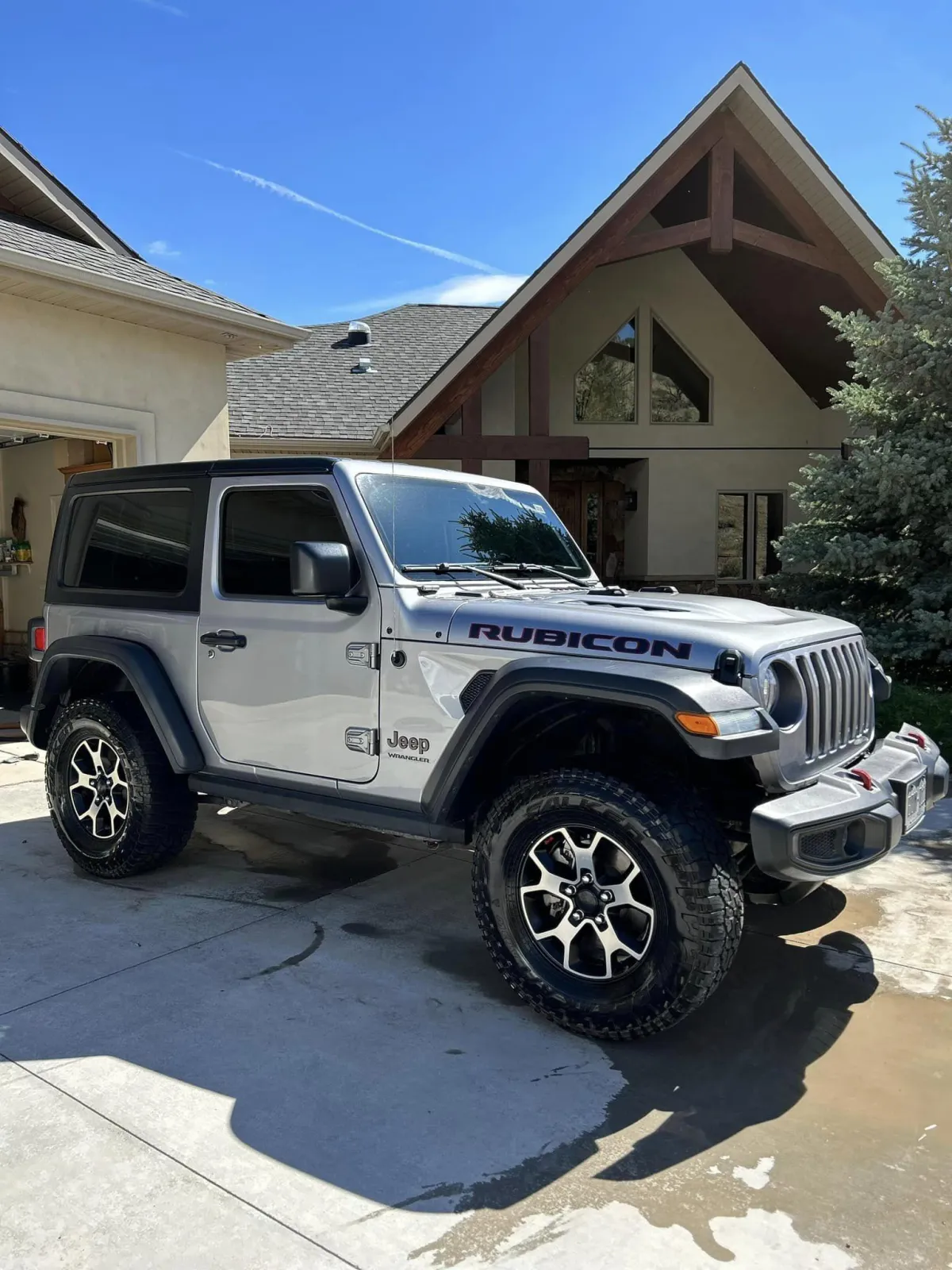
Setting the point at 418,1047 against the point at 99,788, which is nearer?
the point at 418,1047

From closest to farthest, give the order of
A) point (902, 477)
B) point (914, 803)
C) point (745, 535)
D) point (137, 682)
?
1. point (914, 803)
2. point (137, 682)
3. point (902, 477)
4. point (745, 535)

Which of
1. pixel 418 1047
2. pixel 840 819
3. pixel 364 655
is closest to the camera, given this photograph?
pixel 840 819

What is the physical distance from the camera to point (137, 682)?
455 centimetres

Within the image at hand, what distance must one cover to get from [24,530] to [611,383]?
8.76m

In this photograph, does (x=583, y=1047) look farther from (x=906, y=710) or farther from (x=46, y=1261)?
(x=906, y=710)

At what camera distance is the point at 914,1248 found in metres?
2.31

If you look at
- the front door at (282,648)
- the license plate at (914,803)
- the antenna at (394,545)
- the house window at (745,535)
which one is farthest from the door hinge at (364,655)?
the house window at (745,535)

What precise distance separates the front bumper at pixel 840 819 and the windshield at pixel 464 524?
175cm

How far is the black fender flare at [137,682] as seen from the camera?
449cm

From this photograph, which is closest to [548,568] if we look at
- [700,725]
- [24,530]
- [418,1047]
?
[700,725]

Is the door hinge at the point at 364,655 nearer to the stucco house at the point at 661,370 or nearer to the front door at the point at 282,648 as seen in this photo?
the front door at the point at 282,648

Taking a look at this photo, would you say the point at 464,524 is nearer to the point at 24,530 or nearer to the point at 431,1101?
the point at 431,1101

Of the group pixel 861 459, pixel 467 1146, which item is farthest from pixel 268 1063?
pixel 861 459

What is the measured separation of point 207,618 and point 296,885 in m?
1.42
